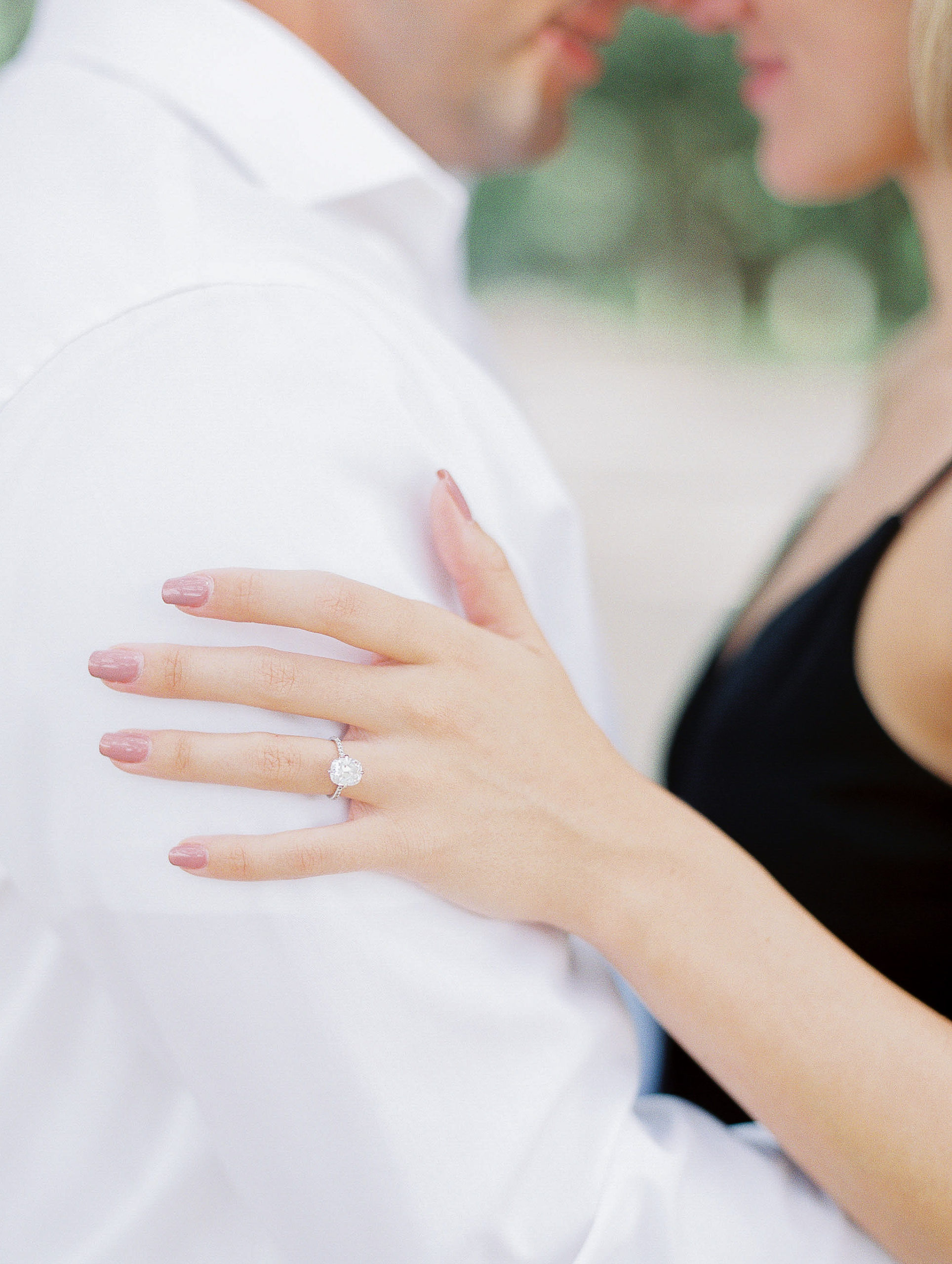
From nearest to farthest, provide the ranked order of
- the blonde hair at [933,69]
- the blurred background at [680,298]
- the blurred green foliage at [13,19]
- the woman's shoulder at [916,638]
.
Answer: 1. the woman's shoulder at [916,638]
2. the blonde hair at [933,69]
3. the blurred green foliage at [13,19]
4. the blurred background at [680,298]

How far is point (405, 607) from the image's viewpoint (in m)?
0.69

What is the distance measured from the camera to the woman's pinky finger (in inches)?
24.5

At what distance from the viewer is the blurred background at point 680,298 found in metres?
9.00

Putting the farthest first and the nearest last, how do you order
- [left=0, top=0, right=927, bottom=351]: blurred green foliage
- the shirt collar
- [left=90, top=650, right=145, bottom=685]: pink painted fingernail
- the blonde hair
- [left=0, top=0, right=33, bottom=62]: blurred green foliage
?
1. [left=0, top=0, right=927, bottom=351]: blurred green foliage
2. [left=0, top=0, right=33, bottom=62]: blurred green foliage
3. the blonde hair
4. the shirt collar
5. [left=90, top=650, right=145, bottom=685]: pink painted fingernail

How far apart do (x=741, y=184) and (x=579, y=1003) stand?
1238 centimetres

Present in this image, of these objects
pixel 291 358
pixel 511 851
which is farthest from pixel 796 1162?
pixel 291 358

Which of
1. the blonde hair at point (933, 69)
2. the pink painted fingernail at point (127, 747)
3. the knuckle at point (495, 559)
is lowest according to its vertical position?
the pink painted fingernail at point (127, 747)

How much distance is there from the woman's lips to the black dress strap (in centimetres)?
70

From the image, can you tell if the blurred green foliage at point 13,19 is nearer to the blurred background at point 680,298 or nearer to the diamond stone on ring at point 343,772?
the blurred background at point 680,298

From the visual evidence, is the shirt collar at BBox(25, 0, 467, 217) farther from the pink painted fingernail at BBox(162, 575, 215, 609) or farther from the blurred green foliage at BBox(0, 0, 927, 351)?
the blurred green foliage at BBox(0, 0, 927, 351)

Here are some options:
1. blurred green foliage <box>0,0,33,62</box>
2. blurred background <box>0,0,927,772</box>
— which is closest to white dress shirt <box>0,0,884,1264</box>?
blurred green foliage <box>0,0,33,62</box>

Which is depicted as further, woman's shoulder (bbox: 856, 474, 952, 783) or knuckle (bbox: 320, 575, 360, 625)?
woman's shoulder (bbox: 856, 474, 952, 783)

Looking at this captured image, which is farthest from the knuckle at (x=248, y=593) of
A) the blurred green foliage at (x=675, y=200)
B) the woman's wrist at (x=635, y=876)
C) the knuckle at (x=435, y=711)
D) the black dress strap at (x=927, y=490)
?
the blurred green foliage at (x=675, y=200)

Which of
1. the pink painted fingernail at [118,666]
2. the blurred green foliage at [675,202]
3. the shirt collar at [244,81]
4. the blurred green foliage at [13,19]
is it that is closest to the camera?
the pink painted fingernail at [118,666]
